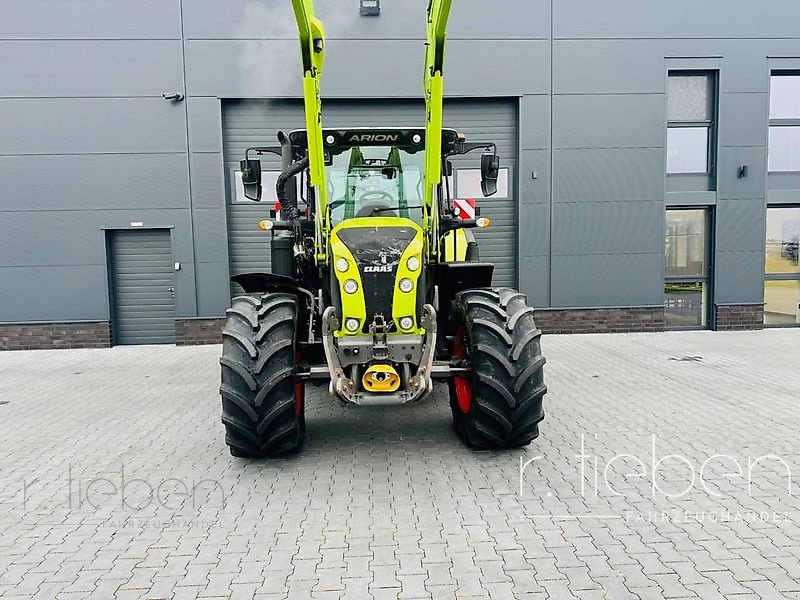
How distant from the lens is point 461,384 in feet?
17.6

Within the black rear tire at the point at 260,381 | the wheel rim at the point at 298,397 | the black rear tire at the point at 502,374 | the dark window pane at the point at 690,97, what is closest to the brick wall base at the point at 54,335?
the wheel rim at the point at 298,397

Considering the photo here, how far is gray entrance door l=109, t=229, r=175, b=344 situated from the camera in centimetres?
1123

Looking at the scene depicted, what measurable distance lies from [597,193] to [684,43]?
348 centimetres

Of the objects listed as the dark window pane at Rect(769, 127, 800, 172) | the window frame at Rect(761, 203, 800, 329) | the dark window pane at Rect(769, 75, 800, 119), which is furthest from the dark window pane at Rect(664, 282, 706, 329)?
the dark window pane at Rect(769, 75, 800, 119)

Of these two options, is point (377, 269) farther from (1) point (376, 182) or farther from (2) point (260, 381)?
(1) point (376, 182)

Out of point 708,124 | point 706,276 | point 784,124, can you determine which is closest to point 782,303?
point 706,276

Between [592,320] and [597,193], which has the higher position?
[597,193]

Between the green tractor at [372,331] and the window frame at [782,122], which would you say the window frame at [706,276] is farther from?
the green tractor at [372,331]

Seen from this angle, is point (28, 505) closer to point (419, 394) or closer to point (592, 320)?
point (419, 394)

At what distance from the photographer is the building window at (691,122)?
38.7 ft

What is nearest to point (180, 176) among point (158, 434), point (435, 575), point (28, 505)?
point (158, 434)

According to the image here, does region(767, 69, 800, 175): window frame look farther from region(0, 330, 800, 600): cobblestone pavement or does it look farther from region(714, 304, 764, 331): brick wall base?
region(0, 330, 800, 600): cobblestone pavement

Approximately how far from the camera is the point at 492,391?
468cm

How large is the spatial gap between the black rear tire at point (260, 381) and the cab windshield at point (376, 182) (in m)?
1.43
